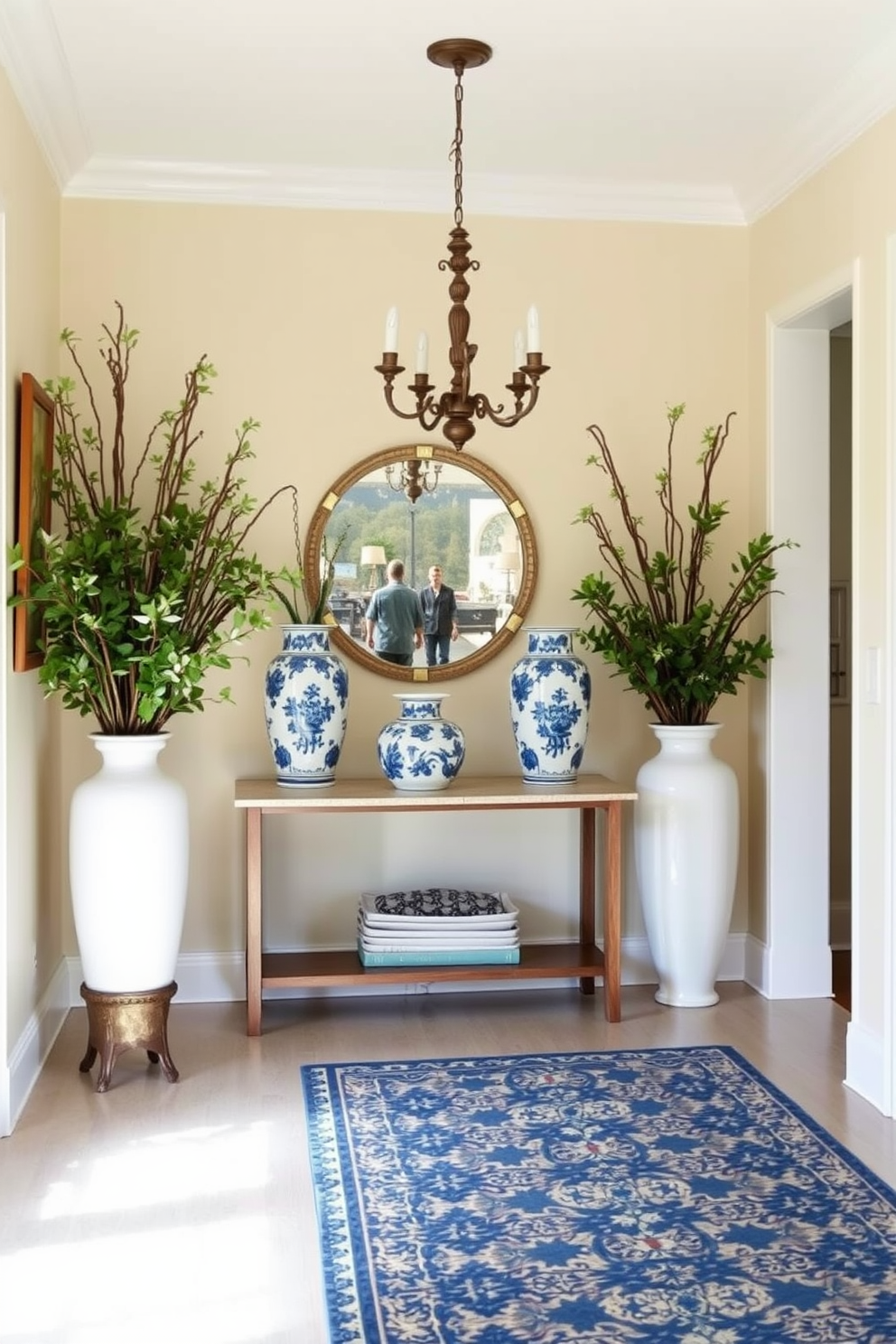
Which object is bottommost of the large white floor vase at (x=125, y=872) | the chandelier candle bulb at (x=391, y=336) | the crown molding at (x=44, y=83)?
the large white floor vase at (x=125, y=872)

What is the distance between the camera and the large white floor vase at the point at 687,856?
4344 millimetres

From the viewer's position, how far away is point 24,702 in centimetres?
374

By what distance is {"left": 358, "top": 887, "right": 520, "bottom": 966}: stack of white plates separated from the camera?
169 inches

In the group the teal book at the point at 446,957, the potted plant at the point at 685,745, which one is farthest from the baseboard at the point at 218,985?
the potted plant at the point at 685,745

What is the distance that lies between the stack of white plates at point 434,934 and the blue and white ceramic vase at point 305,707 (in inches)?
19.0

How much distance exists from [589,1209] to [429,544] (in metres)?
2.40

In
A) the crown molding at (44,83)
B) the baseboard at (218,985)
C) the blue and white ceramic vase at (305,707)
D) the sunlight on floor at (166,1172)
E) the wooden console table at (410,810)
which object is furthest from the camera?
the baseboard at (218,985)

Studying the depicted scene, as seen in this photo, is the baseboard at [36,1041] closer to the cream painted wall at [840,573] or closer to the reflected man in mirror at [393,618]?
the reflected man in mirror at [393,618]

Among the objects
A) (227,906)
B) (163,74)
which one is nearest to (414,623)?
(227,906)

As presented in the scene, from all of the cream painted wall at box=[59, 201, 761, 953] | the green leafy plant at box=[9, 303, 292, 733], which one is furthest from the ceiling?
the green leafy plant at box=[9, 303, 292, 733]

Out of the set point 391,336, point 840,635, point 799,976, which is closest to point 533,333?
point 391,336

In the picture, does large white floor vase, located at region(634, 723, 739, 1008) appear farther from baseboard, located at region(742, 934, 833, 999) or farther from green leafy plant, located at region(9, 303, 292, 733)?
green leafy plant, located at region(9, 303, 292, 733)

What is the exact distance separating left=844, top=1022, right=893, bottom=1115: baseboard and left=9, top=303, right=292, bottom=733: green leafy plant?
196 cm

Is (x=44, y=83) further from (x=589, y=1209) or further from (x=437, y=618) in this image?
(x=589, y=1209)
